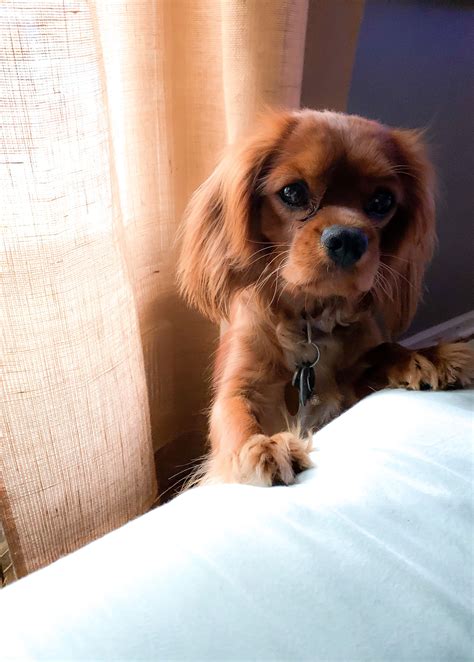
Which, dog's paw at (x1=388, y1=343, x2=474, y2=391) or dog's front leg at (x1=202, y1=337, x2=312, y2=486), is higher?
dog's paw at (x1=388, y1=343, x2=474, y2=391)

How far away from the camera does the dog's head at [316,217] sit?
720 millimetres

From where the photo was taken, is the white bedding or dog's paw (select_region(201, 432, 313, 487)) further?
dog's paw (select_region(201, 432, 313, 487))

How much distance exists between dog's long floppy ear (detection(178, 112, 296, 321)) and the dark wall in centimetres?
55

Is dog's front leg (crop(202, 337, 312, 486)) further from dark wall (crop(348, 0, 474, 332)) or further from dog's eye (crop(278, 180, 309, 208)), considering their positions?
dark wall (crop(348, 0, 474, 332))

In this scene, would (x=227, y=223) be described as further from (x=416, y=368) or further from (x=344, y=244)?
(x=416, y=368)

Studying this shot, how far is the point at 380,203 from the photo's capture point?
783 mm

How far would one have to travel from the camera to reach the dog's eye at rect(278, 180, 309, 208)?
754mm

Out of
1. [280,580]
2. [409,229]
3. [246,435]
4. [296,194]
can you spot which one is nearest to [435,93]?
[409,229]

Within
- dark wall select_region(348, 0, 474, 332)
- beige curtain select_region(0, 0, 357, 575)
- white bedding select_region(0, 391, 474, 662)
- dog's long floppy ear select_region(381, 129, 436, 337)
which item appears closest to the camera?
white bedding select_region(0, 391, 474, 662)

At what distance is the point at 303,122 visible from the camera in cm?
78

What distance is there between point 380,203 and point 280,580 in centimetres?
52

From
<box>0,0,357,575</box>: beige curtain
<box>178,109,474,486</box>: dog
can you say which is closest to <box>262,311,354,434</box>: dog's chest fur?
<box>178,109,474,486</box>: dog

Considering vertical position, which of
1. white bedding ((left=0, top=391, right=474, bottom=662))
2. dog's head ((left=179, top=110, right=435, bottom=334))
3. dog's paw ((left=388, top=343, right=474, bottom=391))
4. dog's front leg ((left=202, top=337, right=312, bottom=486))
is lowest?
dog's front leg ((left=202, top=337, right=312, bottom=486))

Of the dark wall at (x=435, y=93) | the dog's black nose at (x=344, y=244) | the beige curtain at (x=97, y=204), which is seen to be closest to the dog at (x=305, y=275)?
the dog's black nose at (x=344, y=244)
